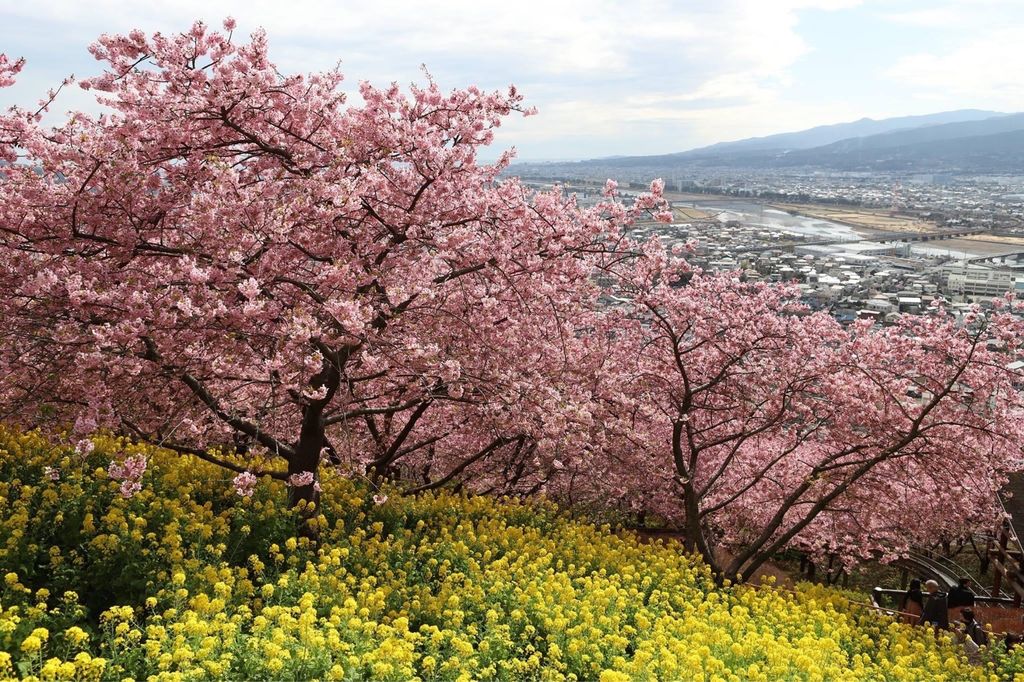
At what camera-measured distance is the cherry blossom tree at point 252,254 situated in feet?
23.2

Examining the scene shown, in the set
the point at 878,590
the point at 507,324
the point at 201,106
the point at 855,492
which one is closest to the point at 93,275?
the point at 201,106

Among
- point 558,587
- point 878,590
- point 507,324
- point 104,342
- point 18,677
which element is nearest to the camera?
point 18,677

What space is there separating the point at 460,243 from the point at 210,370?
3165 mm

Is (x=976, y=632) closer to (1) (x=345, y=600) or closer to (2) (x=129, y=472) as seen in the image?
(1) (x=345, y=600)

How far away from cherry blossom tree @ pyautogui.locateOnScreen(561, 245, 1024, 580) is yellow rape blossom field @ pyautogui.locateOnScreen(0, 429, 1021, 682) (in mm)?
2335

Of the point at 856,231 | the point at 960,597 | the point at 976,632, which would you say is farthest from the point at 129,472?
the point at 856,231

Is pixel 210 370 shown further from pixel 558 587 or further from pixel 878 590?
pixel 878 590

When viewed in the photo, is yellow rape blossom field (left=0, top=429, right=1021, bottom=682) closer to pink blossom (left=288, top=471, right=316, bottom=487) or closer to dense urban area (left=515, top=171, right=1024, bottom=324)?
pink blossom (left=288, top=471, right=316, bottom=487)

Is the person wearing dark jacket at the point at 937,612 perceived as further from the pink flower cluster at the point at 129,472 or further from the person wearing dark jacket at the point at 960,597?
the pink flower cluster at the point at 129,472

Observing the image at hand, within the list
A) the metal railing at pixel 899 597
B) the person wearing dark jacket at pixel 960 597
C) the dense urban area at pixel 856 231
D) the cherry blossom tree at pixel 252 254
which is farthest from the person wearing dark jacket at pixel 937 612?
the cherry blossom tree at pixel 252 254

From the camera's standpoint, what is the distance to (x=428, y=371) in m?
8.24

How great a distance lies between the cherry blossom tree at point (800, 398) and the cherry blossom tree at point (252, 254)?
340 centimetres

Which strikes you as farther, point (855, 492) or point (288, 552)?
point (855, 492)

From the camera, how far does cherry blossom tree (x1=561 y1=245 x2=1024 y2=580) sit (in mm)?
11617
